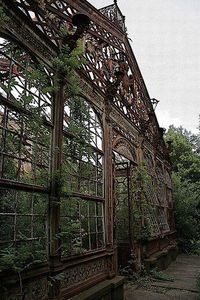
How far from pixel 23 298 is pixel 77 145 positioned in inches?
106

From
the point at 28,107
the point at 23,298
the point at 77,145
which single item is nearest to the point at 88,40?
the point at 77,145

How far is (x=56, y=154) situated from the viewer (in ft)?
14.3

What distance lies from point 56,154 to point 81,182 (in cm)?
100

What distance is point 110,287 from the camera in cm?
529

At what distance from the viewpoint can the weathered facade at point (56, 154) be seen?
360 cm

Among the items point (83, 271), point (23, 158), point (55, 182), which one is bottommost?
point (83, 271)

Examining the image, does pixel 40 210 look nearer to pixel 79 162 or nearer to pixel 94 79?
pixel 79 162

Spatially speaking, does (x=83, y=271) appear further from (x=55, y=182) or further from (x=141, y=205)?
(x=141, y=205)

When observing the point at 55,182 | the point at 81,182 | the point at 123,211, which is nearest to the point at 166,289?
the point at 123,211

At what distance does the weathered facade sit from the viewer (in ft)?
11.8

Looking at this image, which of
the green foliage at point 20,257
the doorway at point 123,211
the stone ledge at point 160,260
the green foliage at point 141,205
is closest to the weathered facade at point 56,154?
the green foliage at point 20,257

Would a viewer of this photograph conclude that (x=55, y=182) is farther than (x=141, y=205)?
No

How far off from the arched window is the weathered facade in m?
0.02

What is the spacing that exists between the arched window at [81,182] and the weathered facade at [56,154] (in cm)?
2
